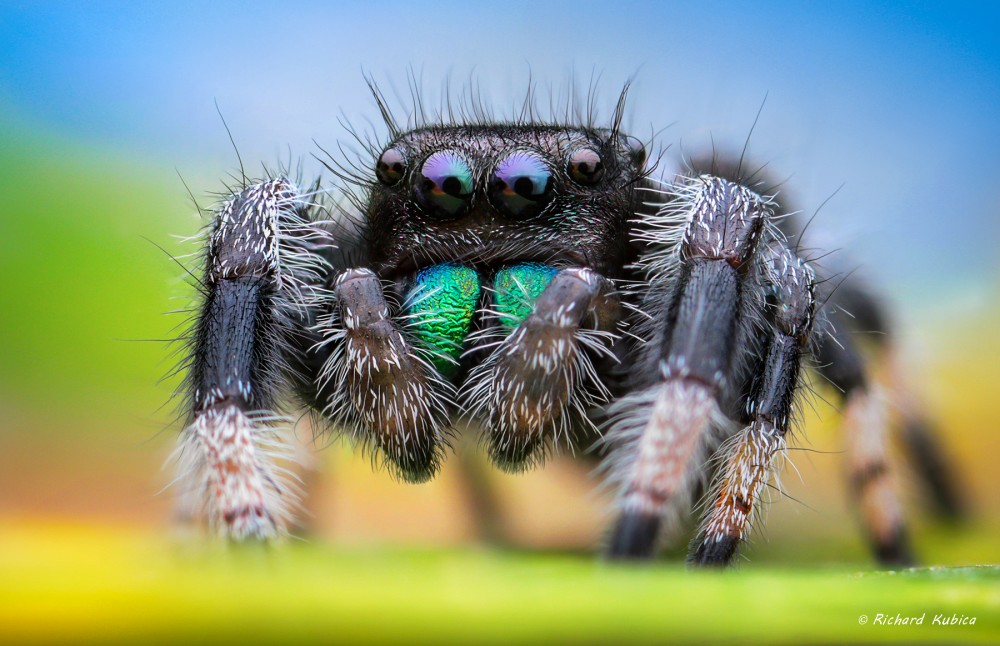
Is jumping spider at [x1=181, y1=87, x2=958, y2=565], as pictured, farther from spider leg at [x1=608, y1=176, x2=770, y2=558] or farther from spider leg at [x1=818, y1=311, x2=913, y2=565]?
spider leg at [x1=818, y1=311, x2=913, y2=565]

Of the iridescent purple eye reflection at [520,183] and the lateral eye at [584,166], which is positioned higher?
the lateral eye at [584,166]

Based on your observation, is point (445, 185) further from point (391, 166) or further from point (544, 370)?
point (544, 370)

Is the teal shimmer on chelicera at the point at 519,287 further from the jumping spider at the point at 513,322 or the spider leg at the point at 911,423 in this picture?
the spider leg at the point at 911,423

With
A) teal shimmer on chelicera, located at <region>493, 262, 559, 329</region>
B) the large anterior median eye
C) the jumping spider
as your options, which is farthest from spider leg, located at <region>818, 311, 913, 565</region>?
the large anterior median eye

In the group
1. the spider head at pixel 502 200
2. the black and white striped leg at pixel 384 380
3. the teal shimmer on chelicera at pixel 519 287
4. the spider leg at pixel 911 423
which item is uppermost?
the spider head at pixel 502 200

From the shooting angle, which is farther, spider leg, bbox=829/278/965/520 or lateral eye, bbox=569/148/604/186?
spider leg, bbox=829/278/965/520

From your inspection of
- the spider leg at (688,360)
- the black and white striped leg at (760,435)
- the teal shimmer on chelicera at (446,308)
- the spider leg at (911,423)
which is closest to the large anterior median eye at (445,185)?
the teal shimmer on chelicera at (446,308)

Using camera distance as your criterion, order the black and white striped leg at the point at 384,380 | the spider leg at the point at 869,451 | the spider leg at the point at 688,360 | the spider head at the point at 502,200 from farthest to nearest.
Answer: the spider leg at the point at 869,451, the spider head at the point at 502,200, the black and white striped leg at the point at 384,380, the spider leg at the point at 688,360
